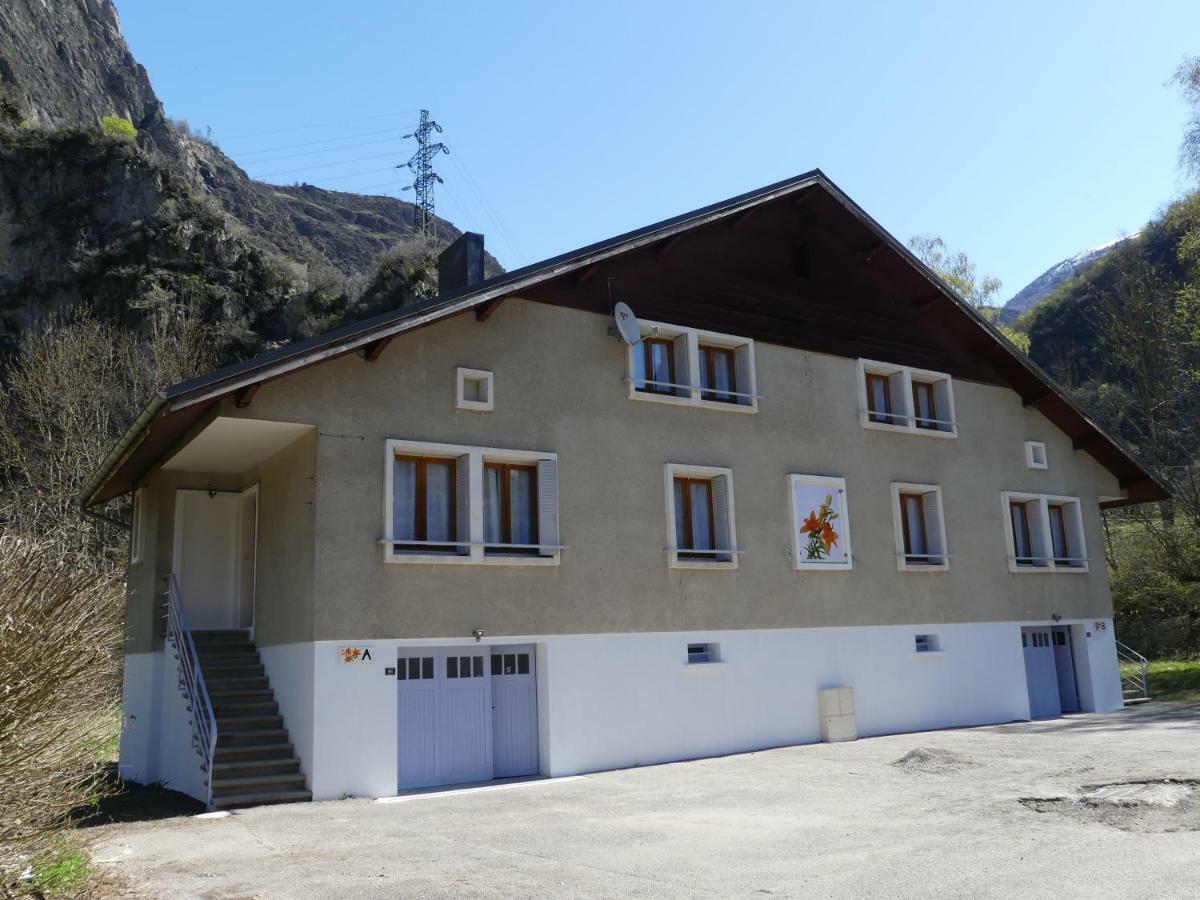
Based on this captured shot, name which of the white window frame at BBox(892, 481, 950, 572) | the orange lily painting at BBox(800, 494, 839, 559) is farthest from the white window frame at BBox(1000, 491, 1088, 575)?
the orange lily painting at BBox(800, 494, 839, 559)

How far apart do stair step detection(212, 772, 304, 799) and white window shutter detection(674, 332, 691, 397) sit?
26.4ft

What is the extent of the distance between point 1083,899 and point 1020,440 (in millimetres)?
15869

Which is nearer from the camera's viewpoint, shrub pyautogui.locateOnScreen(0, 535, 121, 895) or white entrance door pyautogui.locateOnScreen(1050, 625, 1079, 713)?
shrub pyautogui.locateOnScreen(0, 535, 121, 895)

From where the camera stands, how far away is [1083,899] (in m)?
6.38

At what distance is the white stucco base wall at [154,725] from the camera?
14195mm

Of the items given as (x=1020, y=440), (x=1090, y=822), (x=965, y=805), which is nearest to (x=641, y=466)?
(x=965, y=805)

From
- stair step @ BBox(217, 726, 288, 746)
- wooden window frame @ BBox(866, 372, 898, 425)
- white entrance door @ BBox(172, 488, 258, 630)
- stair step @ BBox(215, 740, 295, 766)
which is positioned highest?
wooden window frame @ BBox(866, 372, 898, 425)

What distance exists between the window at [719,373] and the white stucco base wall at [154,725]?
9211mm

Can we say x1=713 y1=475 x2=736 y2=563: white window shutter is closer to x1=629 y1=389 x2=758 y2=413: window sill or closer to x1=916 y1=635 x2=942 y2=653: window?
x1=629 y1=389 x2=758 y2=413: window sill

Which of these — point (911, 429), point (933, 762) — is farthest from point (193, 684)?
point (911, 429)

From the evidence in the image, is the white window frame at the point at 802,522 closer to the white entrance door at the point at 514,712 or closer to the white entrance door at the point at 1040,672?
the white entrance door at the point at 514,712

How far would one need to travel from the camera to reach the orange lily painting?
672 inches

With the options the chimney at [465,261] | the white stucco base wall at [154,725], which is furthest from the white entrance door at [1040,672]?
the white stucco base wall at [154,725]

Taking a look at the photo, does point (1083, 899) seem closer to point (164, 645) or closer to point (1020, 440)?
point (164, 645)
